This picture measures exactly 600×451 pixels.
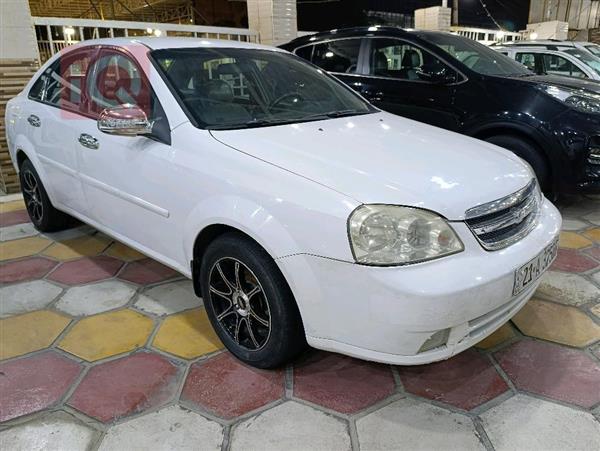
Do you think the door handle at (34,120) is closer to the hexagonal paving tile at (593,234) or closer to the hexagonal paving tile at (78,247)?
the hexagonal paving tile at (78,247)

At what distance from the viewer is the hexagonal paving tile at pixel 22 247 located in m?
3.42

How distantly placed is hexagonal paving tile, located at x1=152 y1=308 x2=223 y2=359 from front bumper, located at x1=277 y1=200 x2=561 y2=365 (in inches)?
27.4

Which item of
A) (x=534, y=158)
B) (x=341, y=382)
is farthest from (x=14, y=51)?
(x=534, y=158)

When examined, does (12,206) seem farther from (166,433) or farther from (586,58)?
(586,58)

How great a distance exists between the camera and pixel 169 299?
2746 millimetres

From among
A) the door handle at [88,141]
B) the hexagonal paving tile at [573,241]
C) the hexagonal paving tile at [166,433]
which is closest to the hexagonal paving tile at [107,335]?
the hexagonal paving tile at [166,433]

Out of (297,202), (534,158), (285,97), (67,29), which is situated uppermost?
(67,29)

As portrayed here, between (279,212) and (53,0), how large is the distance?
1817 centimetres

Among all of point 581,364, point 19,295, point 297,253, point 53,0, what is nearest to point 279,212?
point 297,253

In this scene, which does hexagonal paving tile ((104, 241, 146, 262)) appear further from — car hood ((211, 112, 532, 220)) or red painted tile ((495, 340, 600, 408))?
red painted tile ((495, 340, 600, 408))

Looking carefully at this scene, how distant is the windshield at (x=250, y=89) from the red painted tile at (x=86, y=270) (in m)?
1.41

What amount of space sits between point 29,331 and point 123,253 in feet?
3.32

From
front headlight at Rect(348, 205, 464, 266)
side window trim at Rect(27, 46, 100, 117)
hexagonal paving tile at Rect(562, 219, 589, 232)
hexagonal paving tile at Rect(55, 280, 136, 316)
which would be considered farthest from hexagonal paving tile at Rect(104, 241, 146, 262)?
hexagonal paving tile at Rect(562, 219, 589, 232)

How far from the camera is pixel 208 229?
6.81 feet
